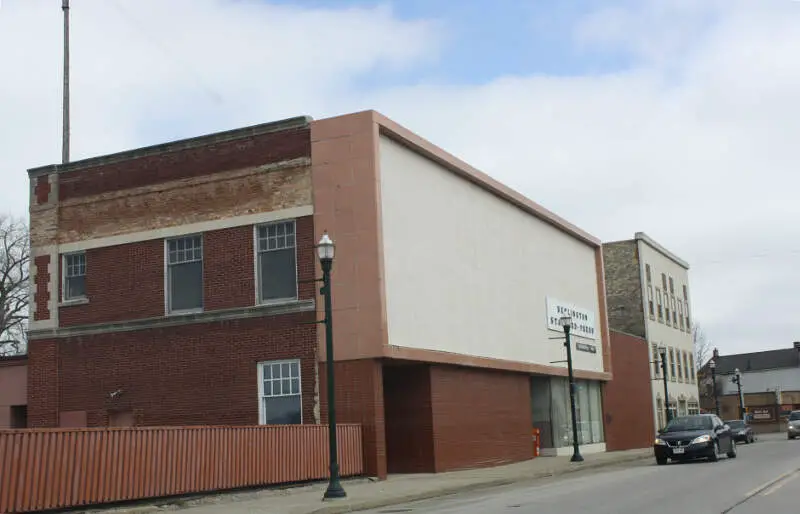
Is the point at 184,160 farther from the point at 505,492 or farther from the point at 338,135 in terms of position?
the point at 505,492

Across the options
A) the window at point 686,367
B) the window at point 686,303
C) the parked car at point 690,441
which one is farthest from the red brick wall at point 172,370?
the window at point 686,303

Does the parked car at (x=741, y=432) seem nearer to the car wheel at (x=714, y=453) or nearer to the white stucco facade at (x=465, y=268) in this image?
the white stucco facade at (x=465, y=268)

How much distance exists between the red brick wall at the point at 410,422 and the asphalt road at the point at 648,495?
3613mm

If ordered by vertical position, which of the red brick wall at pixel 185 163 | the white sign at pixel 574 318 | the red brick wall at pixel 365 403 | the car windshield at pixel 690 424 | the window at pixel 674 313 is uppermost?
the red brick wall at pixel 185 163

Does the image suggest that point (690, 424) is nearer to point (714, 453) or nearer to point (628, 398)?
point (714, 453)

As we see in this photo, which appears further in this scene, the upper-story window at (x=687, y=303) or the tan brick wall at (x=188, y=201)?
the upper-story window at (x=687, y=303)

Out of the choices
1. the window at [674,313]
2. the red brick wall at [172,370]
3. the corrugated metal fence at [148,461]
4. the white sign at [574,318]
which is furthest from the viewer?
the window at [674,313]

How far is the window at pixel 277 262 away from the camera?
2559 cm

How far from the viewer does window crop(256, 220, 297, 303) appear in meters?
A: 25.6

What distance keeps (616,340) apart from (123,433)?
3345 cm

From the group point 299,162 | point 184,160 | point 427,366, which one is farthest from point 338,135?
point 427,366

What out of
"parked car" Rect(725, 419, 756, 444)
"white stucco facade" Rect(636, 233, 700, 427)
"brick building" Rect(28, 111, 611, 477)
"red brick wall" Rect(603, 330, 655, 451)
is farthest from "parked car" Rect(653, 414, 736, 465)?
"white stucco facade" Rect(636, 233, 700, 427)

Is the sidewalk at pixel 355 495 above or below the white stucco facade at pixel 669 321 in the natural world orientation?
below

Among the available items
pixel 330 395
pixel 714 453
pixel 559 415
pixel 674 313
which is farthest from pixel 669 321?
pixel 330 395
